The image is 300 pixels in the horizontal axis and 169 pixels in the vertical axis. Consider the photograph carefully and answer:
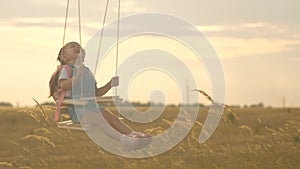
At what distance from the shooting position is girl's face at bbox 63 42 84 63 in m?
11.0

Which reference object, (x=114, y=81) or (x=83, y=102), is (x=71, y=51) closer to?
(x=114, y=81)

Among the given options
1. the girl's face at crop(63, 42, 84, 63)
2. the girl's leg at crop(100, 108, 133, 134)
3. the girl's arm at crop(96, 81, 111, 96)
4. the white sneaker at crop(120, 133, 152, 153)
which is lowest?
the white sneaker at crop(120, 133, 152, 153)

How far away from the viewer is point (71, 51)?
1105 cm

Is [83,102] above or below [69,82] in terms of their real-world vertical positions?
below

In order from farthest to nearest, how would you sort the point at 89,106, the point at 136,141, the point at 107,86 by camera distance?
the point at 107,86, the point at 89,106, the point at 136,141

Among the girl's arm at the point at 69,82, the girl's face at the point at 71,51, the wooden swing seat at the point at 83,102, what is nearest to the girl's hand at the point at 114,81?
the wooden swing seat at the point at 83,102

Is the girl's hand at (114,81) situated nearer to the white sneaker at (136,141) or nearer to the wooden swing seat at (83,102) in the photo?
the wooden swing seat at (83,102)

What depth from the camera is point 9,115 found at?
2126 inches

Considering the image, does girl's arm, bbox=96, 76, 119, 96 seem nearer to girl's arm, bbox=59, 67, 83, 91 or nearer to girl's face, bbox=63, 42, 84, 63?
girl's arm, bbox=59, 67, 83, 91

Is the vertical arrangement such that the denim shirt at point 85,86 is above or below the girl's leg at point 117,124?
above

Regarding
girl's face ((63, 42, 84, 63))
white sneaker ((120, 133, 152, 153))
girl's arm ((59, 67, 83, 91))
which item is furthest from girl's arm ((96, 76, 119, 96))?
white sneaker ((120, 133, 152, 153))

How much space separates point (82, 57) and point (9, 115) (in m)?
43.8

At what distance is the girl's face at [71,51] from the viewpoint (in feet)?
36.2

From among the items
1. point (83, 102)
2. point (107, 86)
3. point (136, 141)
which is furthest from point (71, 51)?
point (136, 141)
